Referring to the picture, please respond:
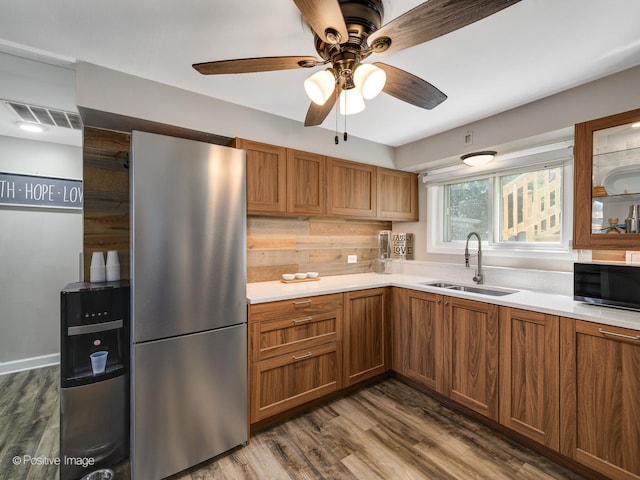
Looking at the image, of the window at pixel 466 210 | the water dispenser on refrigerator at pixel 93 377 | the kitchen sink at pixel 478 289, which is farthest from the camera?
the window at pixel 466 210

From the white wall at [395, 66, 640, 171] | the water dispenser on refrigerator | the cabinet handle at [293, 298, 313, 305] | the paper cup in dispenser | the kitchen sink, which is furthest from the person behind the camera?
the paper cup in dispenser

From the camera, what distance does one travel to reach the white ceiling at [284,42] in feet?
4.23

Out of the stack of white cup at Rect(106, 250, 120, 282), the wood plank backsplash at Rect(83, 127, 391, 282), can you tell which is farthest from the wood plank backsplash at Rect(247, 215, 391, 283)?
the stack of white cup at Rect(106, 250, 120, 282)

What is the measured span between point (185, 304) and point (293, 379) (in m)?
0.97

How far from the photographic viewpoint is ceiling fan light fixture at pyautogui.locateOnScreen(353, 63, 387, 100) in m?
1.26

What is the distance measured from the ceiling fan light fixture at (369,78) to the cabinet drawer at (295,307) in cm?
141

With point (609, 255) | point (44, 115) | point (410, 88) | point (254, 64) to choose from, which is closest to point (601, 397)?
point (609, 255)

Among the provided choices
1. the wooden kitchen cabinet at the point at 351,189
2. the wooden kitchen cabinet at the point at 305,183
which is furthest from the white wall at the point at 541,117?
the wooden kitchen cabinet at the point at 305,183

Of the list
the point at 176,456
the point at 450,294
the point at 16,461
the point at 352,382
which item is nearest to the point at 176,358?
the point at 176,456

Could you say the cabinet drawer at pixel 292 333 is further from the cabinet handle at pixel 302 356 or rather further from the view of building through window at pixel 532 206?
the view of building through window at pixel 532 206

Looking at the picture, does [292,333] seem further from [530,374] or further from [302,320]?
[530,374]

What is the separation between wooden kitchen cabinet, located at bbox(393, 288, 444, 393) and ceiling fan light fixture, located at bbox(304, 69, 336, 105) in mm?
1739

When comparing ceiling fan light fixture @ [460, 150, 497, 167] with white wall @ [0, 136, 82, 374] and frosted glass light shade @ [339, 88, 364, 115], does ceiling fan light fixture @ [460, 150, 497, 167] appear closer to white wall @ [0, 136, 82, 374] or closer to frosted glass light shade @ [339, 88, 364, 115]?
frosted glass light shade @ [339, 88, 364, 115]

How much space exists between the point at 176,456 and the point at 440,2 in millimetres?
2406
